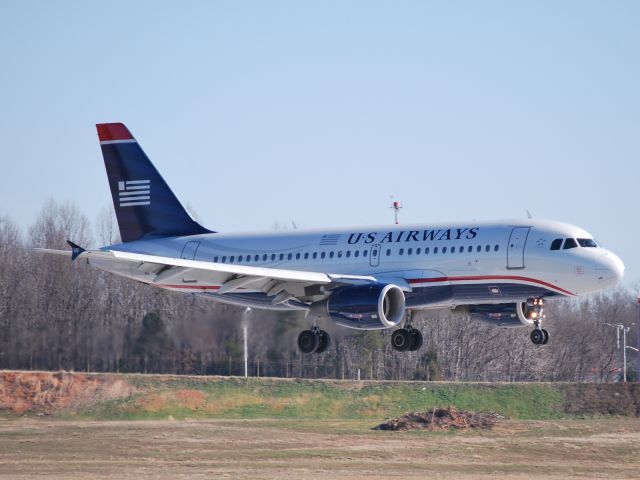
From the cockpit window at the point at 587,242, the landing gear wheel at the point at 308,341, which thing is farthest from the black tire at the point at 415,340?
the cockpit window at the point at 587,242

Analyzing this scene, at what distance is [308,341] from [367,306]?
5.14m

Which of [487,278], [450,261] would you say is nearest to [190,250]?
[450,261]

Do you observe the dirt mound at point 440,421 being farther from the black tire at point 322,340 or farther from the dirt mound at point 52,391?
the dirt mound at point 52,391

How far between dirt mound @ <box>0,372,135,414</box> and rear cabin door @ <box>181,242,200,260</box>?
8890 millimetres

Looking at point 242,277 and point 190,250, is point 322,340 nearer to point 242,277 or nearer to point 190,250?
point 242,277

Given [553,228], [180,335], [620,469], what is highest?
[553,228]

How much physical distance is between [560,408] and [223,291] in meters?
26.3

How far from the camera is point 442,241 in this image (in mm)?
51594

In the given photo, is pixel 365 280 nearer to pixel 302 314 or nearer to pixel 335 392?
pixel 302 314

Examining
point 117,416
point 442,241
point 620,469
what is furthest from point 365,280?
point 117,416

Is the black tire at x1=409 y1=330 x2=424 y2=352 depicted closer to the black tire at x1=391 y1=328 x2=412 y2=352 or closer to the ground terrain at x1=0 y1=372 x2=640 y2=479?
the black tire at x1=391 y1=328 x2=412 y2=352

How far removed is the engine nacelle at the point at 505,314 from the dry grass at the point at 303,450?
18.2 ft

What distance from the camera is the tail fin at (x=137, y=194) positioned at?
60.8m

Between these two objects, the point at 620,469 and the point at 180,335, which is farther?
the point at 180,335
